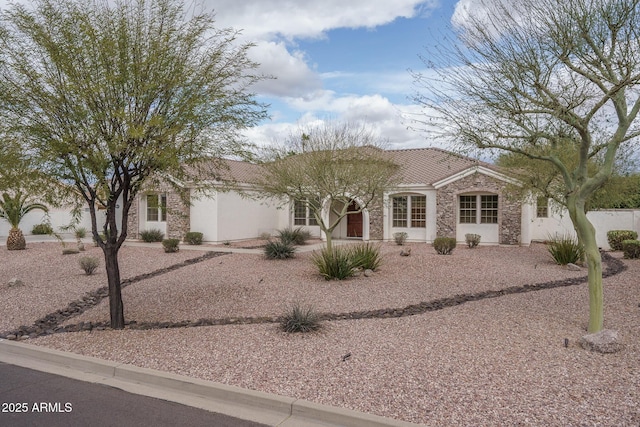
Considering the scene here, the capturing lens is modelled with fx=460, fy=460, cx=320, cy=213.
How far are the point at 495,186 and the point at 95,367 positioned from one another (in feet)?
61.1

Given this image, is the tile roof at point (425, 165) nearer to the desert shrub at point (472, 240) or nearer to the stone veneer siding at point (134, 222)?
the desert shrub at point (472, 240)

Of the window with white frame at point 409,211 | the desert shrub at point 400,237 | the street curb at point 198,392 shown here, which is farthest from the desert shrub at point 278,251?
the street curb at point 198,392

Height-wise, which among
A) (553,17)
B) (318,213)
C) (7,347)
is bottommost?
(7,347)

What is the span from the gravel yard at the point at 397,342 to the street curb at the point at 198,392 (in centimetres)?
19

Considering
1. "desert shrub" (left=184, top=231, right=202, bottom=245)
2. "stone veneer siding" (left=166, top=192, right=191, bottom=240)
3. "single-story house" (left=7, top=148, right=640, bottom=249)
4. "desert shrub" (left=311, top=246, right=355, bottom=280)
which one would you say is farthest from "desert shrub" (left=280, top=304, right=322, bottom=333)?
"stone veneer siding" (left=166, top=192, right=191, bottom=240)

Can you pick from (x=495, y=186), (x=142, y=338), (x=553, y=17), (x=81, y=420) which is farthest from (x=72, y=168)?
(x=495, y=186)

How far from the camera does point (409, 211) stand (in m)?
23.1

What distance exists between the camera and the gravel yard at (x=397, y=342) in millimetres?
4879

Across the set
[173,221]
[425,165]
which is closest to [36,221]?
[173,221]

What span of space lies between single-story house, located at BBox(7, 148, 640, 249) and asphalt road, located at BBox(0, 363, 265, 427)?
46.6ft

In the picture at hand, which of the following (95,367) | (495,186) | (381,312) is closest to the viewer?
(95,367)

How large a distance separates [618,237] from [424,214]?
8291 mm

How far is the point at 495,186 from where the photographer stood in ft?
68.6

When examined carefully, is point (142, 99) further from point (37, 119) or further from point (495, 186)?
point (495, 186)
